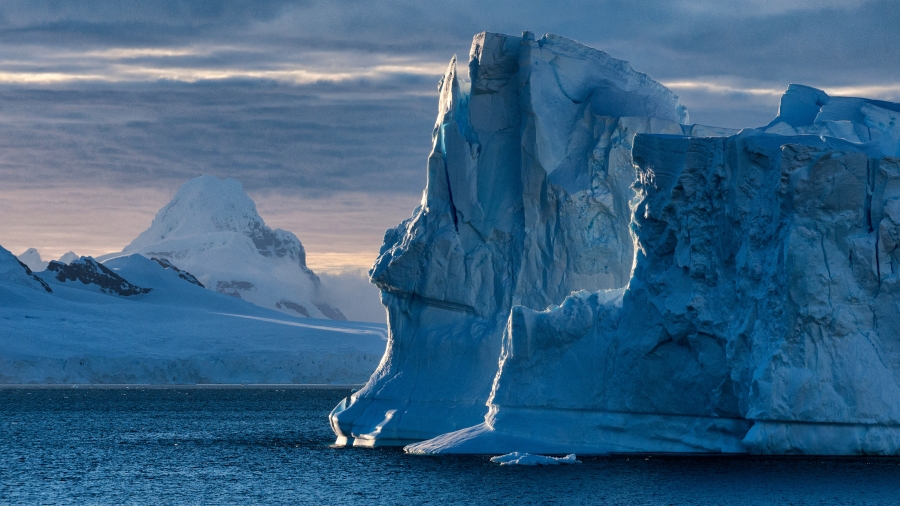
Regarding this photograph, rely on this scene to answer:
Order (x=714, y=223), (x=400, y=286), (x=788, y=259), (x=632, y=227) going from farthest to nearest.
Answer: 1. (x=400, y=286)
2. (x=632, y=227)
3. (x=714, y=223)
4. (x=788, y=259)

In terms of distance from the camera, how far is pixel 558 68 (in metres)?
34.0

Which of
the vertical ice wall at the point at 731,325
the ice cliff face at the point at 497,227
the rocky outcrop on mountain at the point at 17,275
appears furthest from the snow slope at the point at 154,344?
the vertical ice wall at the point at 731,325

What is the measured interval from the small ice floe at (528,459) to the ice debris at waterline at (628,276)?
60cm

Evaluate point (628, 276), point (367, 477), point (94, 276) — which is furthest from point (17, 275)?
point (367, 477)

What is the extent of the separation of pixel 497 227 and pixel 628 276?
3.76 meters

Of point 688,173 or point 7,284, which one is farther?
point 7,284

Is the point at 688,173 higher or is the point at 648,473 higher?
the point at 688,173

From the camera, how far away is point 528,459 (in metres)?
26.2

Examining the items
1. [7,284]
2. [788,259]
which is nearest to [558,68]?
[788,259]

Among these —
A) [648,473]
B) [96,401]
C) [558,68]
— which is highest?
[558,68]

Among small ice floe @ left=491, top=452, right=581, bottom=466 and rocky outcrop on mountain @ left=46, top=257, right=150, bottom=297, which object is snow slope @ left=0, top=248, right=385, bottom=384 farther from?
small ice floe @ left=491, top=452, right=581, bottom=466

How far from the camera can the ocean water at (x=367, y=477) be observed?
22766 millimetres

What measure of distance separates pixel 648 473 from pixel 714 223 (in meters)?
5.59

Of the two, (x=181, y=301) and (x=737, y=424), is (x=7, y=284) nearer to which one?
(x=181, y=301)
